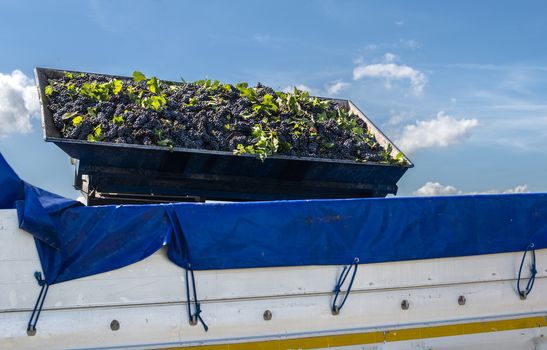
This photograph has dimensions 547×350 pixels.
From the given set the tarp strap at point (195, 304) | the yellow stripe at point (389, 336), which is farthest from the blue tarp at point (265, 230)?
the yellow stripe at point (389, 336)

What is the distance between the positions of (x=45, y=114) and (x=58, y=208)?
258cm

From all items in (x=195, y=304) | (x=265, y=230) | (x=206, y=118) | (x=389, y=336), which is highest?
(x=206, y=118)

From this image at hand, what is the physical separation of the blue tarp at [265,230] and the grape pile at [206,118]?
183 cm

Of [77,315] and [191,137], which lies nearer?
[77,315]

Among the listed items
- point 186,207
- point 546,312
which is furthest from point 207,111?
point 546,312

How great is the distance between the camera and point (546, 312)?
254 inches

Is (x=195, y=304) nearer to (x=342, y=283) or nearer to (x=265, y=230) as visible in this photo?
(x=265, y=230)

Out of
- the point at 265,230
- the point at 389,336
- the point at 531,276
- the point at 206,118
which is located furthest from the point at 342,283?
the point at 206,118

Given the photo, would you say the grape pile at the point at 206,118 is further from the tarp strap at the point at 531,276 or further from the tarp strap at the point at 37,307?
the tarp strap at the point at 37,307

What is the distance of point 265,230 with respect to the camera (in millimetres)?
5293

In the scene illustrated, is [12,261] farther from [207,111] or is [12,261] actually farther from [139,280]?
[207,111]

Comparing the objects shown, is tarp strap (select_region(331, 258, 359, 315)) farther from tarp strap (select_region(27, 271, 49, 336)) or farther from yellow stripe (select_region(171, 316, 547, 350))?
tarp strap (select_region(27, 271, 49, 336))

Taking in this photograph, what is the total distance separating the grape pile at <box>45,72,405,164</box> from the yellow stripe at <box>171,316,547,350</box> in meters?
2.28

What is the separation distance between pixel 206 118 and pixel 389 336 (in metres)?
3.09
